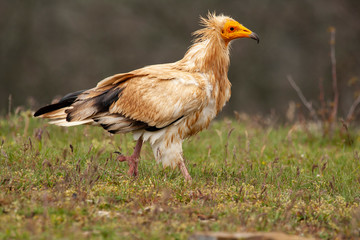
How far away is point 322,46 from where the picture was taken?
712 inches

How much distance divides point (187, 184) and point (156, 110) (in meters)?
0.94

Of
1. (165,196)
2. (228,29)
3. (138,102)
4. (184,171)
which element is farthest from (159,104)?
(165,196)

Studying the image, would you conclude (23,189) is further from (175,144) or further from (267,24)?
(267,24)

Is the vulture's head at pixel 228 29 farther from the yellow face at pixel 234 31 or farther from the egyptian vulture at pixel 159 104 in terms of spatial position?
the egyptian vulture at pixel 159 104

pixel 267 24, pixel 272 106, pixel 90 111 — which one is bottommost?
pixel 272 106

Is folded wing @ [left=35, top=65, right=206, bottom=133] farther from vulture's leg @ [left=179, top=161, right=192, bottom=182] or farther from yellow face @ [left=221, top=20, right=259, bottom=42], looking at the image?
yellow face @ [left=221, top=20, right=259, bottom=42]

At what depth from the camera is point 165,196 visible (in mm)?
4070

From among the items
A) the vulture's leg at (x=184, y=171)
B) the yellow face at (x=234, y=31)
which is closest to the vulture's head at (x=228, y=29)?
the yellow face at (x=234, y=31)

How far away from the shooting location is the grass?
13.4 feet

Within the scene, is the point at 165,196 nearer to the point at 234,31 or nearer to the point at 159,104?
the point at 159,104

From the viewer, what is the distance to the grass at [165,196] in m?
4.10

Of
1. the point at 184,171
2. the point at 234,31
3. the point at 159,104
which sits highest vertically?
the point at 234,31

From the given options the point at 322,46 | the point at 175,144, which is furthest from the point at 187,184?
the point at 322,46

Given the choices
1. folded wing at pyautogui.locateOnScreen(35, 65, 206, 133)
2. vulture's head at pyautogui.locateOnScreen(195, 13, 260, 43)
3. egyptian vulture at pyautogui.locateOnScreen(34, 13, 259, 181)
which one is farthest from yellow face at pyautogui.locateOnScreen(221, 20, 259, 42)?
folded wing at pyautogui.locateOnScreen(35, 65, 206, 133)
